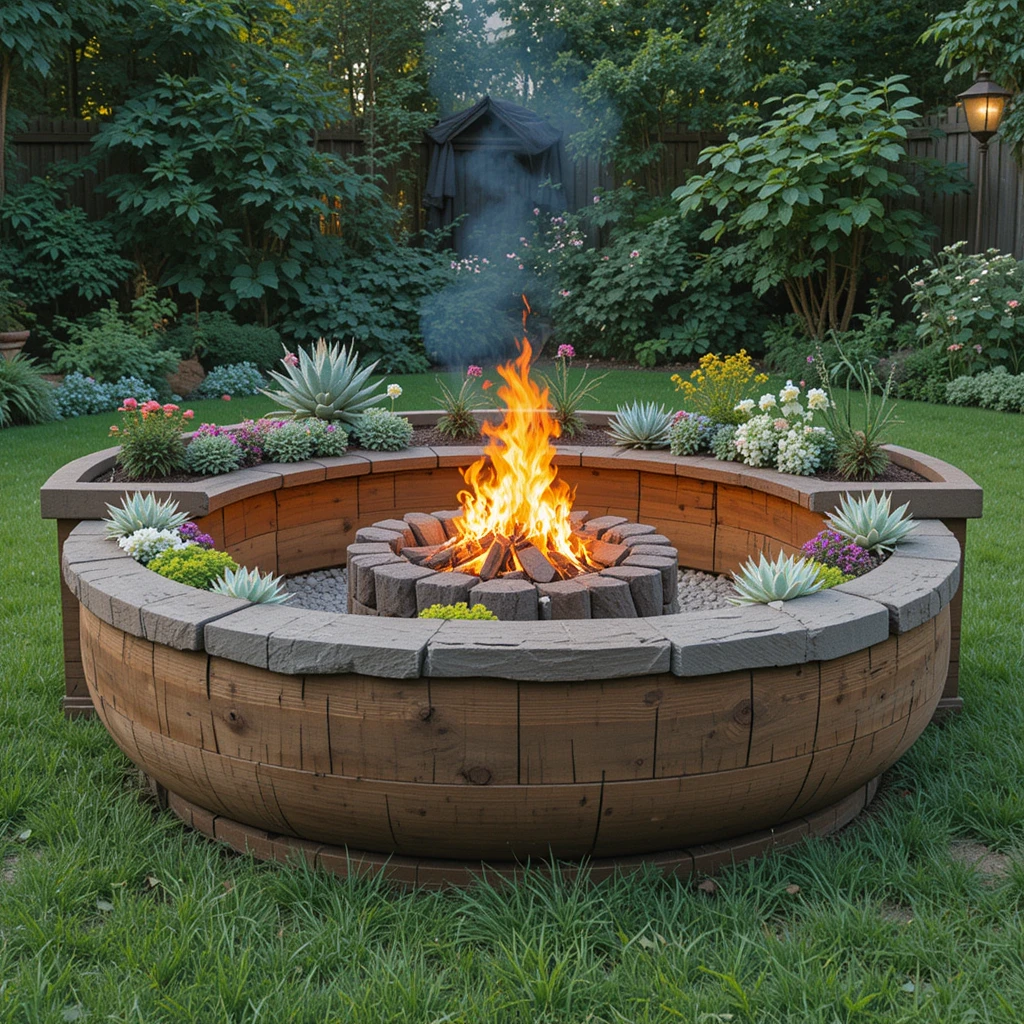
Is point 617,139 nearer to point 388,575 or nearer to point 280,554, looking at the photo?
point 280,554

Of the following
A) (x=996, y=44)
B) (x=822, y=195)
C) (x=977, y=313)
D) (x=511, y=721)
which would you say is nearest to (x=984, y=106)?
(x=996, y=44)

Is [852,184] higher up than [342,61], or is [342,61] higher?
[342,61]

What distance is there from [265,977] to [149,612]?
919mm

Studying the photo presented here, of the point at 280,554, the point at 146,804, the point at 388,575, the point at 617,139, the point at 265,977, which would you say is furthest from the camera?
the point at 617,139

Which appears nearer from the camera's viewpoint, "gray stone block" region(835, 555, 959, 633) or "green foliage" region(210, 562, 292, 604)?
"gray stone block" region(835, 555, 959, 633)

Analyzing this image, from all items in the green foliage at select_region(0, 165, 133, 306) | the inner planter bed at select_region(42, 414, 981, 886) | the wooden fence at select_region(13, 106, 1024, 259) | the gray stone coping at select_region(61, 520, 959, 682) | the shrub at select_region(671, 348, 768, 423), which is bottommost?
the inner planter bed at select_region(42, 414, 981, 886)

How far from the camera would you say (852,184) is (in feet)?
35.0

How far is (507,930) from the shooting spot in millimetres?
2303

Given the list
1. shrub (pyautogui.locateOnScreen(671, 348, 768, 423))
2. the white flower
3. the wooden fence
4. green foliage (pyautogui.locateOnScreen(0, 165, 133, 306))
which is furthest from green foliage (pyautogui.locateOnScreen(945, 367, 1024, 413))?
green foliage (pyautogui.locateOnScreen(0, 165, 133, 306))

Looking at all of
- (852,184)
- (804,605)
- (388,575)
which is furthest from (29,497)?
(852,184)

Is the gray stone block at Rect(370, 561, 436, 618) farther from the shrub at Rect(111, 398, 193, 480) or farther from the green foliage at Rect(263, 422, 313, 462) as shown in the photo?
the green foliage at Rect(263, 422, 313, 462)

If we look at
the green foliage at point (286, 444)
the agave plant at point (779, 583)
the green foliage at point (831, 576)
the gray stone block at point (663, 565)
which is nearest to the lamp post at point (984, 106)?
the green foliage at point (286, 444)

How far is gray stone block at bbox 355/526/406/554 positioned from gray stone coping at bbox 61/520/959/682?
1241mm

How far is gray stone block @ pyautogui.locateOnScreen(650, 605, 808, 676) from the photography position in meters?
2.33
